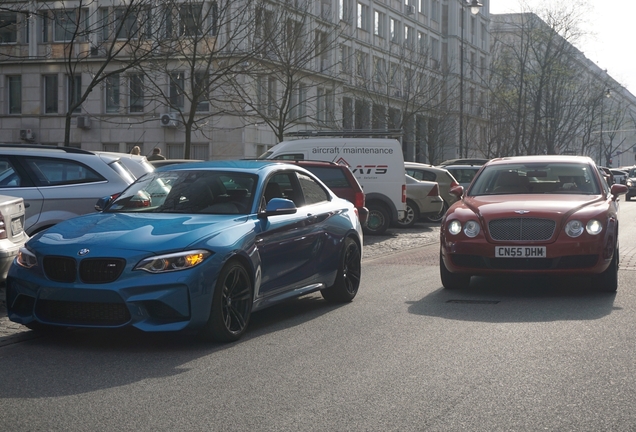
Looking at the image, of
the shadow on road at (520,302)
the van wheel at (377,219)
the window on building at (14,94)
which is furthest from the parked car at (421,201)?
the window on building at (14,94)

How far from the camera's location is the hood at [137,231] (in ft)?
24.3

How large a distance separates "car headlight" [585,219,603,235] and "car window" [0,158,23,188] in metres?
6.30

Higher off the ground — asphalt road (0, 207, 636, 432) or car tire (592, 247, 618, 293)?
car tire (592, 247, 618, 293)

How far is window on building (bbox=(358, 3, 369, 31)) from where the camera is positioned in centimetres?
5991

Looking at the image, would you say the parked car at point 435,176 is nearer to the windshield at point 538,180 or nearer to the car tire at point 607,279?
the windshield at point 538,180

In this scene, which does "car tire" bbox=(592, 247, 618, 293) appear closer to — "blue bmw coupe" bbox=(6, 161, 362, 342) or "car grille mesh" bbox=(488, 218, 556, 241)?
"car grille mesh" bbox=(488, 218, 556, 241)

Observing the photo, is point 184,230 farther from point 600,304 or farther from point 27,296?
point 600,304

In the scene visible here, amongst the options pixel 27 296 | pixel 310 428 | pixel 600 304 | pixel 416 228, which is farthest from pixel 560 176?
pixel 416 228

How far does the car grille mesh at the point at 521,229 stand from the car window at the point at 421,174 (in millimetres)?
15927

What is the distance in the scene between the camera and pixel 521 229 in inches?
419

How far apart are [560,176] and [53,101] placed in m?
40.1

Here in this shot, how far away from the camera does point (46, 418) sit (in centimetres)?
531

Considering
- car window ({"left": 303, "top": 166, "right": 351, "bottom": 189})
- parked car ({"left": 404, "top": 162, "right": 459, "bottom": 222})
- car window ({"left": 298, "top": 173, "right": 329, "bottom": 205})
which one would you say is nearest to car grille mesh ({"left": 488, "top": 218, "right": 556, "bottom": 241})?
car window ({"left": 298, "top": 173, "right": 329, "bottom": 205})

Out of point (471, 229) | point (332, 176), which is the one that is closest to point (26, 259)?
point (471, 229)
